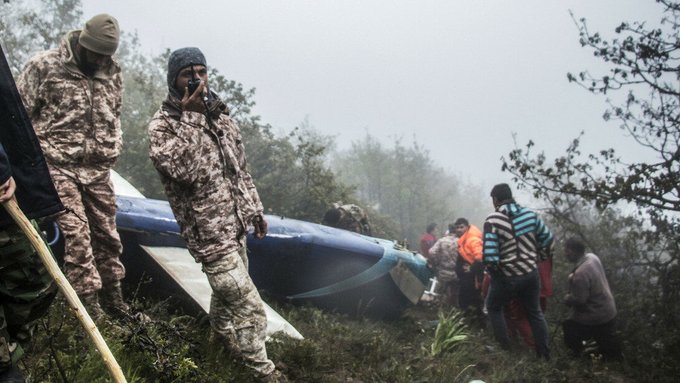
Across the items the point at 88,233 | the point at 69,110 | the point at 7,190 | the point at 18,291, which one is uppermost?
the point at 69,110

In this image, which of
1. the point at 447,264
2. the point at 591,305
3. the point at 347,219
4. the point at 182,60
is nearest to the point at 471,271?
the point at 447,264

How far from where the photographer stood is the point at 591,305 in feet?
21.6

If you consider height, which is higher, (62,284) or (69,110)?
(69,110)

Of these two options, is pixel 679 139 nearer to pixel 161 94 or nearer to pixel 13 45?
pixel 161 94

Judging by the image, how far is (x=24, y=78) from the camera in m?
3.39

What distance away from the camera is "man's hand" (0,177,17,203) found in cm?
158

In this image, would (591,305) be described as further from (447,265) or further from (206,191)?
(206,191)

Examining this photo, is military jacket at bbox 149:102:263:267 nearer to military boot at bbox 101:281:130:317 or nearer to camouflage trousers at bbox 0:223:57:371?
military boot at bbox 101:281:130:317

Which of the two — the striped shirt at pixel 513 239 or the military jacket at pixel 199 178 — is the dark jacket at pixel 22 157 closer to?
the military jacket at pixel 199 178

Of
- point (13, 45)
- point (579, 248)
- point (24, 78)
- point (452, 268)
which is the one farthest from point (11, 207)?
point (13, 45)

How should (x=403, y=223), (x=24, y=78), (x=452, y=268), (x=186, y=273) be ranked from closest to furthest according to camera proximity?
1. (x=24, y=78)
2. (x=186, y=273)
3. (x=452, y=268)
4. (x=403, y=223)

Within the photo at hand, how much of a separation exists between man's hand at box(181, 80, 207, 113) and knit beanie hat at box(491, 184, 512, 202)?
159 inches

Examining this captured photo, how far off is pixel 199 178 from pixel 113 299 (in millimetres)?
1439

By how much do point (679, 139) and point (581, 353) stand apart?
10.1ft
